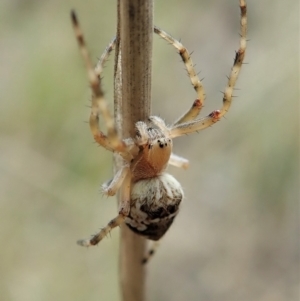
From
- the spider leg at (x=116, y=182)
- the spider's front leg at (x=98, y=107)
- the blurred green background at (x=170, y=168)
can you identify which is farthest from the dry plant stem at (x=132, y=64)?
the blurred green background at (x=170, y=168)

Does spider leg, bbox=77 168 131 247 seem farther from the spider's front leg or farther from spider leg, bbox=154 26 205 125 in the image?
spider leg, bbox=154 26 205 125

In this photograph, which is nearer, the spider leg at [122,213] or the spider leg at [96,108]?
the spider leg at [96,108]

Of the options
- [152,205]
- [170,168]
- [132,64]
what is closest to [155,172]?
[152,205]

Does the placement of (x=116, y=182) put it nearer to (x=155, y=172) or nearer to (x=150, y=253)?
(x=155, y=172)

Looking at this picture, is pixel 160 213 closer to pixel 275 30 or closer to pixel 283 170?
pixel 283 170

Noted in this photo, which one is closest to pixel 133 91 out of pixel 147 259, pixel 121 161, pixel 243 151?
pixel 121 161

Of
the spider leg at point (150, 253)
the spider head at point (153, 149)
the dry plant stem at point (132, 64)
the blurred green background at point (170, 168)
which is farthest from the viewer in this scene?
the blurred green background at point (170, 168)

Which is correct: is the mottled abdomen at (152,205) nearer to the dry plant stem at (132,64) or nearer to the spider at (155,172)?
the spider at (155,172)
